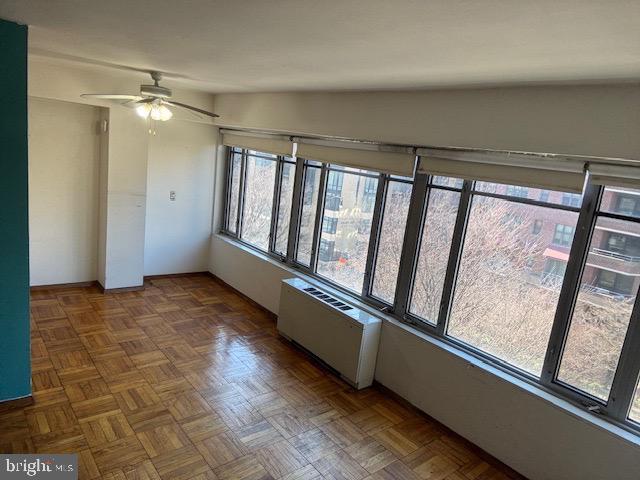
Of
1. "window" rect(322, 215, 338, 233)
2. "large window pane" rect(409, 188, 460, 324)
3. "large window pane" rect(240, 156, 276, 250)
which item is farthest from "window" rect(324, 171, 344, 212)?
"large window pane" rect(409, 188, 460, 324)

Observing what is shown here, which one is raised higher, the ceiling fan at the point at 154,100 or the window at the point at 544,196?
the ceiling fan at the point at 154,100

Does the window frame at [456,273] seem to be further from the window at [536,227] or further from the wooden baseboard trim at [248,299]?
the wooden baseboard trim at [248,299]

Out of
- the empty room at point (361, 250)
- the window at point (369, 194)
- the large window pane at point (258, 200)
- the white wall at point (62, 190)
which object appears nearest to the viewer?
the empty room at point (361, 250)

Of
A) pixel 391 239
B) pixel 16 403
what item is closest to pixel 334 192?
pixel 391 239

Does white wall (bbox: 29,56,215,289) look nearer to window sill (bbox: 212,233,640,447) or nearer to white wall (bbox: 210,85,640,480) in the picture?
white wall (bbox: 210,85,640,480)

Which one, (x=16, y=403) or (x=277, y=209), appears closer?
(x=16, y=403)

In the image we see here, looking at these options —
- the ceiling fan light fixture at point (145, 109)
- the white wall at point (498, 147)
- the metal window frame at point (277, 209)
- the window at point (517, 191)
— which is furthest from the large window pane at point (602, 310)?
the ceiling fan light fixture at point (145, 109)

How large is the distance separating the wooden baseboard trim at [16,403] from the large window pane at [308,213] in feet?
8.89

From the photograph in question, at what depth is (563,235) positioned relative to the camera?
108 inches

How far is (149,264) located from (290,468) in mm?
3860

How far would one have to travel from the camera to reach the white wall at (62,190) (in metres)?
4.79

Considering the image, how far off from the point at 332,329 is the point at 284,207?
1779 mm

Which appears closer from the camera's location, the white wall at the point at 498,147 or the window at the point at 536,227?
the white wall at the point at 498,147

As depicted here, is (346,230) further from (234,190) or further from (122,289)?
(122,289)
